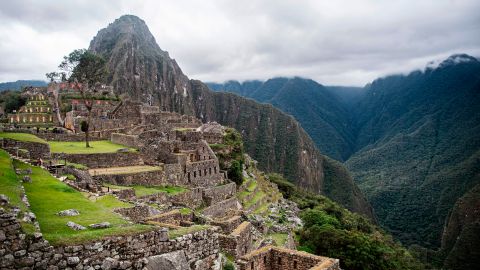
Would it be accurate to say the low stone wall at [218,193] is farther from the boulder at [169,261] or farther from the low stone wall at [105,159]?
the boulder at [169,261]

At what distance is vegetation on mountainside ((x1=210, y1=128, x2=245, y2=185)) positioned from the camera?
152 ft

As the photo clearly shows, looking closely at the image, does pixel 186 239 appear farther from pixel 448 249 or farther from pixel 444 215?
pixel 444 215

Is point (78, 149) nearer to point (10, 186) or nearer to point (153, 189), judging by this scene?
point (153, 189)

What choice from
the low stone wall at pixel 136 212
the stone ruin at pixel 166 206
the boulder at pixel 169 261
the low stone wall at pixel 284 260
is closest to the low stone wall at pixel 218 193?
the stone ruin at pixel 166 206

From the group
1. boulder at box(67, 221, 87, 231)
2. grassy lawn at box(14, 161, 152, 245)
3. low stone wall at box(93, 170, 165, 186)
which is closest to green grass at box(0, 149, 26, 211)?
grassy lawn at box(14, 161, 152, 245)

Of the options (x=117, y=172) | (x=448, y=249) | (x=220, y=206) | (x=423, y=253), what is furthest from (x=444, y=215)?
(x=117, y=172)

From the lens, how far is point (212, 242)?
29.7 ft

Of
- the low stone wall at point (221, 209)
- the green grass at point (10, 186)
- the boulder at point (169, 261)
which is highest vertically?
the green grass at point (10, 186)

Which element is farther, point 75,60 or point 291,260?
point 75,60

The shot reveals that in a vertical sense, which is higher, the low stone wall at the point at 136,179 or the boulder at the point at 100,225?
the boulder at the point at 100,225

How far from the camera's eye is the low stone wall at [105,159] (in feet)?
90.0

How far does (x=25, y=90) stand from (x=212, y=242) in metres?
80.2

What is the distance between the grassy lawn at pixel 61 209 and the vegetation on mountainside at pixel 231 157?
31.6 metres

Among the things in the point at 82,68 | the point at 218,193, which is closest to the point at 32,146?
the point at 218,193
